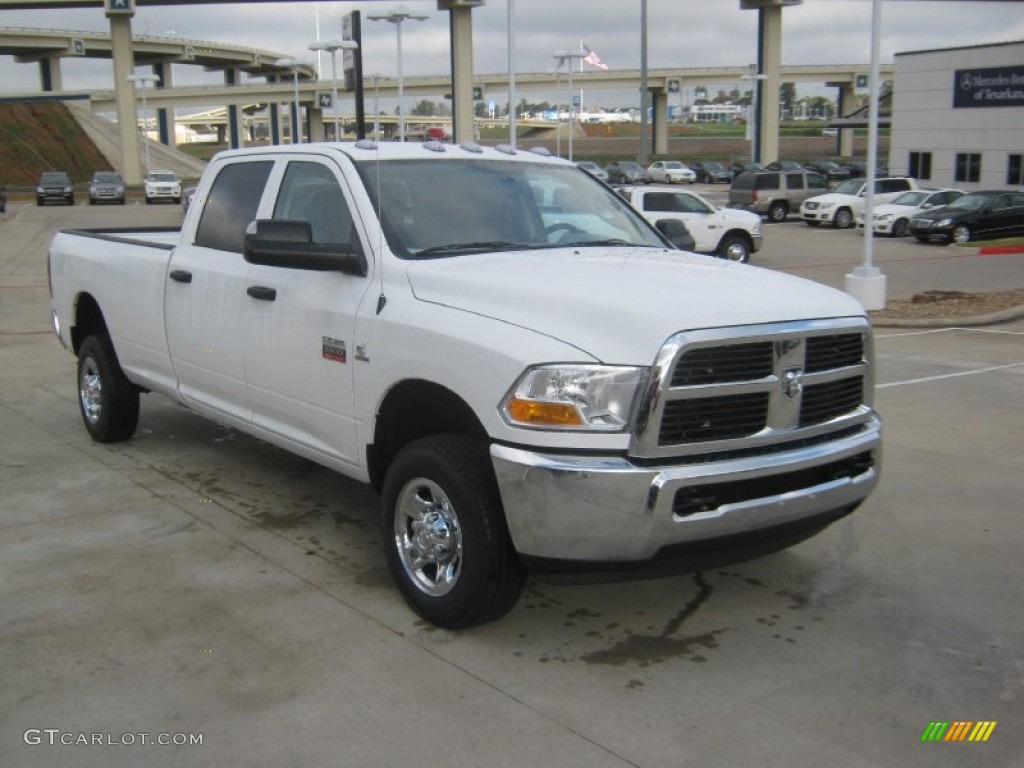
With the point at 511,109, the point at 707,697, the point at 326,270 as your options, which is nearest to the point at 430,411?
the point at 326,270

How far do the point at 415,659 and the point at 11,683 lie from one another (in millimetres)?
1512

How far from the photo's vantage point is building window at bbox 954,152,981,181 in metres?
44.9

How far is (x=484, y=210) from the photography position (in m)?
5.27

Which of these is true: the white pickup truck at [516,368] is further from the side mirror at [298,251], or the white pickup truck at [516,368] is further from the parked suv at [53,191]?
the parked suv at [53,191]

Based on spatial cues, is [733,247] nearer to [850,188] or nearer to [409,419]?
[850,188]

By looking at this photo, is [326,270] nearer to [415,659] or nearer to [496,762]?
[415,659]

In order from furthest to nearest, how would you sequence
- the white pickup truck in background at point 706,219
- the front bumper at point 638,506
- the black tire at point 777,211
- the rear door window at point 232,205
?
1. the black tire at point 777,211
2. the white pickup truck in background at point 706,219
3. the rear door window at point 232,205
4. the front bumper at point 638,506

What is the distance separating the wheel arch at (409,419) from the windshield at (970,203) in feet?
95.7

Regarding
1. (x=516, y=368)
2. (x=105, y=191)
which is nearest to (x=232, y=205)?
(x=516, y=368)

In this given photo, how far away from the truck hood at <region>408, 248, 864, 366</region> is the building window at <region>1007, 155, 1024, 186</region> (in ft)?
140

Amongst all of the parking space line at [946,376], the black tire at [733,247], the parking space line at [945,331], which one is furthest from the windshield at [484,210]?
the black tire at [733,247]

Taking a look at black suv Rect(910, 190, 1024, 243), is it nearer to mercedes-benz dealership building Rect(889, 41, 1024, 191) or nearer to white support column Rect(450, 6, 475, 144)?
mercedes-benz dealership building Rect(889, 41, 1024, 191)

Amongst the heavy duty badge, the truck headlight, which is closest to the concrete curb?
the heavy duty badge

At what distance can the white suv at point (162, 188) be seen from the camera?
52531 millimetres
